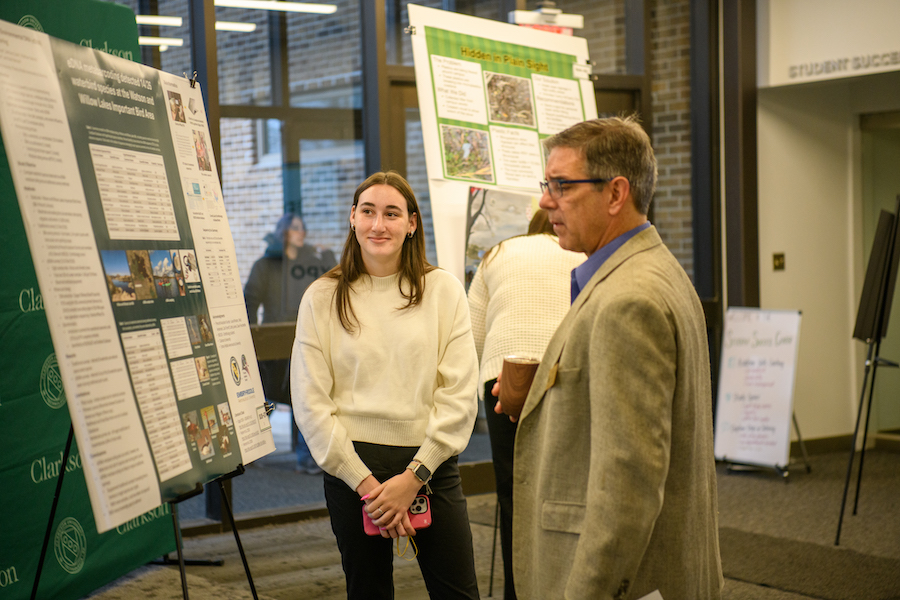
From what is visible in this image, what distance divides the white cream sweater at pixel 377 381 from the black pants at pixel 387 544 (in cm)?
5

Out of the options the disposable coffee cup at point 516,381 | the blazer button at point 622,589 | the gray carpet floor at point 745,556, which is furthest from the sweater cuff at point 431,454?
the gray carpet floor at point 745,556

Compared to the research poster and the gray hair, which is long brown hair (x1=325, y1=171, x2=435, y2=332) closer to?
the research poster

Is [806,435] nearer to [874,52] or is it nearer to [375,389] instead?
[874,52]

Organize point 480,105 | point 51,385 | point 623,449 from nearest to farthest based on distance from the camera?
point 623,449 → point 51,385 → point 480,105

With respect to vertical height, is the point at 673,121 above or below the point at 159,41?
below

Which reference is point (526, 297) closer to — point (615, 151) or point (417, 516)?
point (417, 516)

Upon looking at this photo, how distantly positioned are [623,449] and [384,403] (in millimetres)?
928

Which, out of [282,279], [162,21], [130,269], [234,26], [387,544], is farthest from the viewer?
[282,279]

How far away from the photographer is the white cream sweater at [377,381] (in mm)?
2166

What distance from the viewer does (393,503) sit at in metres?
2.11

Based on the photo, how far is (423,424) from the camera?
7.27 feet

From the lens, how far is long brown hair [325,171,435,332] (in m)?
2.25

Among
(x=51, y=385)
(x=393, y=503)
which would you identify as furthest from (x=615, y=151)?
(x=51, y=385)

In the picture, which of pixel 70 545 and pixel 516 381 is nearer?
pixel 516 381
